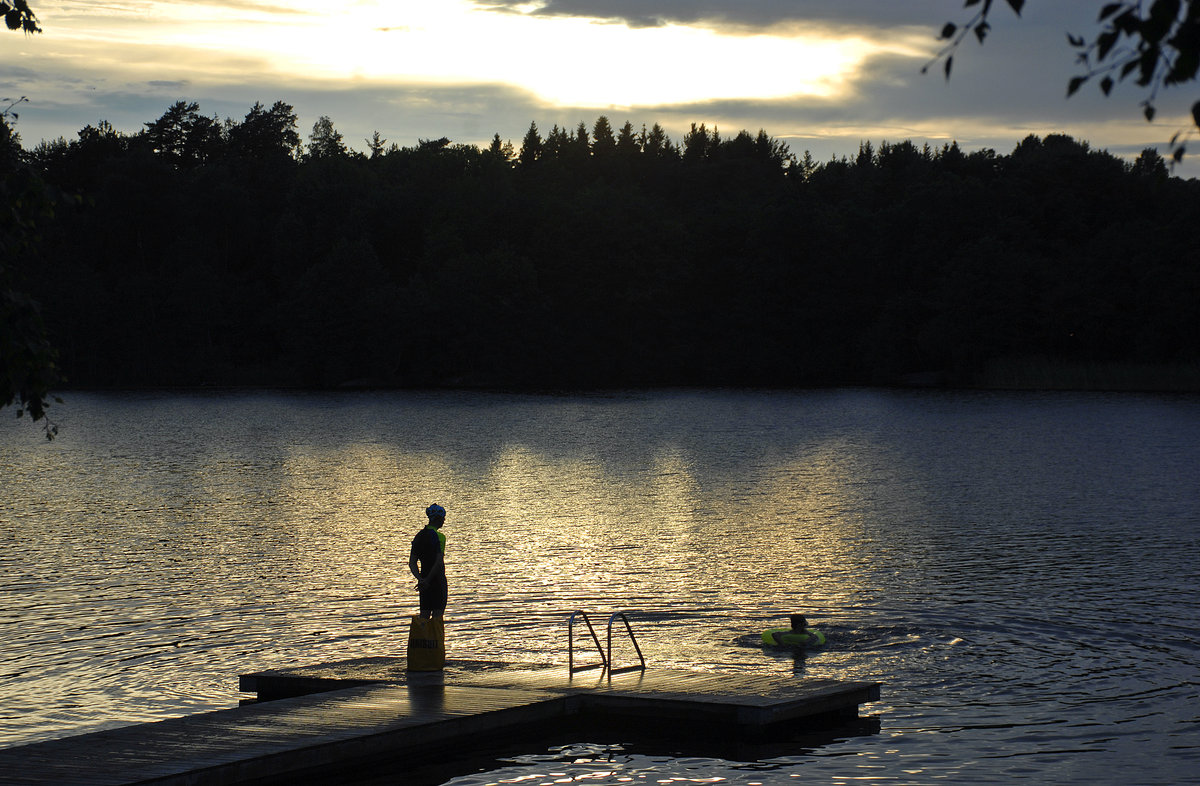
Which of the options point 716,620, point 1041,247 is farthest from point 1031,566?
point 1041,247

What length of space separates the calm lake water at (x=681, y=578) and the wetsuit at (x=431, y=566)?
2.97 meters

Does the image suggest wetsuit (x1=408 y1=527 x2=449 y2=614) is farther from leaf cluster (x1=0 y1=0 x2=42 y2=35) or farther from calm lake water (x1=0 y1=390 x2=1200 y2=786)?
leaf cluster (x1=0 y1=0 x2=42 y2=35)

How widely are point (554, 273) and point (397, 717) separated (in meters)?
142

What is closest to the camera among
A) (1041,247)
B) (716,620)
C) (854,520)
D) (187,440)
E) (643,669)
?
(643,669)

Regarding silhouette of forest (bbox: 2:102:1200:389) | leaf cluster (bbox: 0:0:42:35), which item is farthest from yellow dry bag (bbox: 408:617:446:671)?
silhouette of forest (bbox: 2:102:1200:389)

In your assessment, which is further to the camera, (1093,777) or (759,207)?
(759,207)

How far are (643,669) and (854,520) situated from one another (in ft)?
71.2

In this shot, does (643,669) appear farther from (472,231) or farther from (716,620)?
(472,231)

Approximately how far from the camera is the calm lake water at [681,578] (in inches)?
675

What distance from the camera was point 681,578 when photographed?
95.5ft

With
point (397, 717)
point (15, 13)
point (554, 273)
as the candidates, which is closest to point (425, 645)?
point (397, 717)

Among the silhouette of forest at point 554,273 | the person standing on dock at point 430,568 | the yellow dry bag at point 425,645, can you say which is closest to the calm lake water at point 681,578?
the yellow dry bag at point 425,645

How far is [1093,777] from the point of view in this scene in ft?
49.6

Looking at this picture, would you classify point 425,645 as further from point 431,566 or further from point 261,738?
point 261,738
